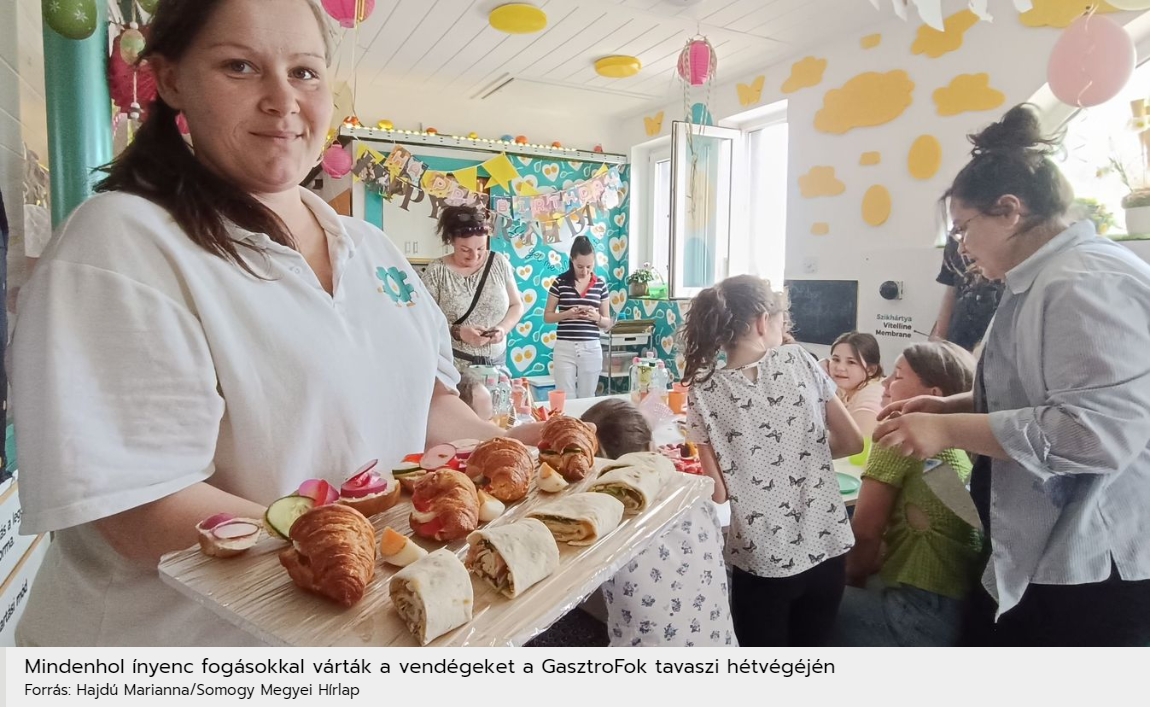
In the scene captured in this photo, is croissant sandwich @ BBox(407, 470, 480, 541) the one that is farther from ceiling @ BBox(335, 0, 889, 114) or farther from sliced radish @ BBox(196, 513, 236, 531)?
ceiling @ BBox(335, 0, 889, 114)

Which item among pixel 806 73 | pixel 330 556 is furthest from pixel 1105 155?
pixel 330 556

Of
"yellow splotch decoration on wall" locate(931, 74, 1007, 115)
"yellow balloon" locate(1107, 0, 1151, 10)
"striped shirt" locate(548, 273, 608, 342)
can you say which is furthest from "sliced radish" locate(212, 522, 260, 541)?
"yellow balloon" locate(1107, 0, 1151, 10)

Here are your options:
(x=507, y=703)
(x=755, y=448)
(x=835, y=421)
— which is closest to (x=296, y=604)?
(x=507, y=703)

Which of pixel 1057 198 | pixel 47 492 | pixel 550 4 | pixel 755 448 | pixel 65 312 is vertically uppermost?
pixel 550 4

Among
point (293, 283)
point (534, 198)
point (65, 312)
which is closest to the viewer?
point (65, 312)

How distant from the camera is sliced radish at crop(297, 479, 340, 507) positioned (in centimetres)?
55

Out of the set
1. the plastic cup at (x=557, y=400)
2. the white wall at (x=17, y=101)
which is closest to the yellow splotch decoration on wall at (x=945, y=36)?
the plastic cup at (x=557, y=400)

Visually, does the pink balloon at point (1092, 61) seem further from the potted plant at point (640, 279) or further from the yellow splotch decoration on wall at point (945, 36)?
the potted plant at point (640, 279)

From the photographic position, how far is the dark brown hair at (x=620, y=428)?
1.14 metres

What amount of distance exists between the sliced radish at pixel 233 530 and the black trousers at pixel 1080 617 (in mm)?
929

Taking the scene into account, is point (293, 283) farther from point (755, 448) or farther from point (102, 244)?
point (755, 448)

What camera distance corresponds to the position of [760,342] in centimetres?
105

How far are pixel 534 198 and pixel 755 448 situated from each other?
0.59m

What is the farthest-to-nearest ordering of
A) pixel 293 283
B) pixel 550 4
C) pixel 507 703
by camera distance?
pixel 550 4, pixel 507 703, pixel 293 283
